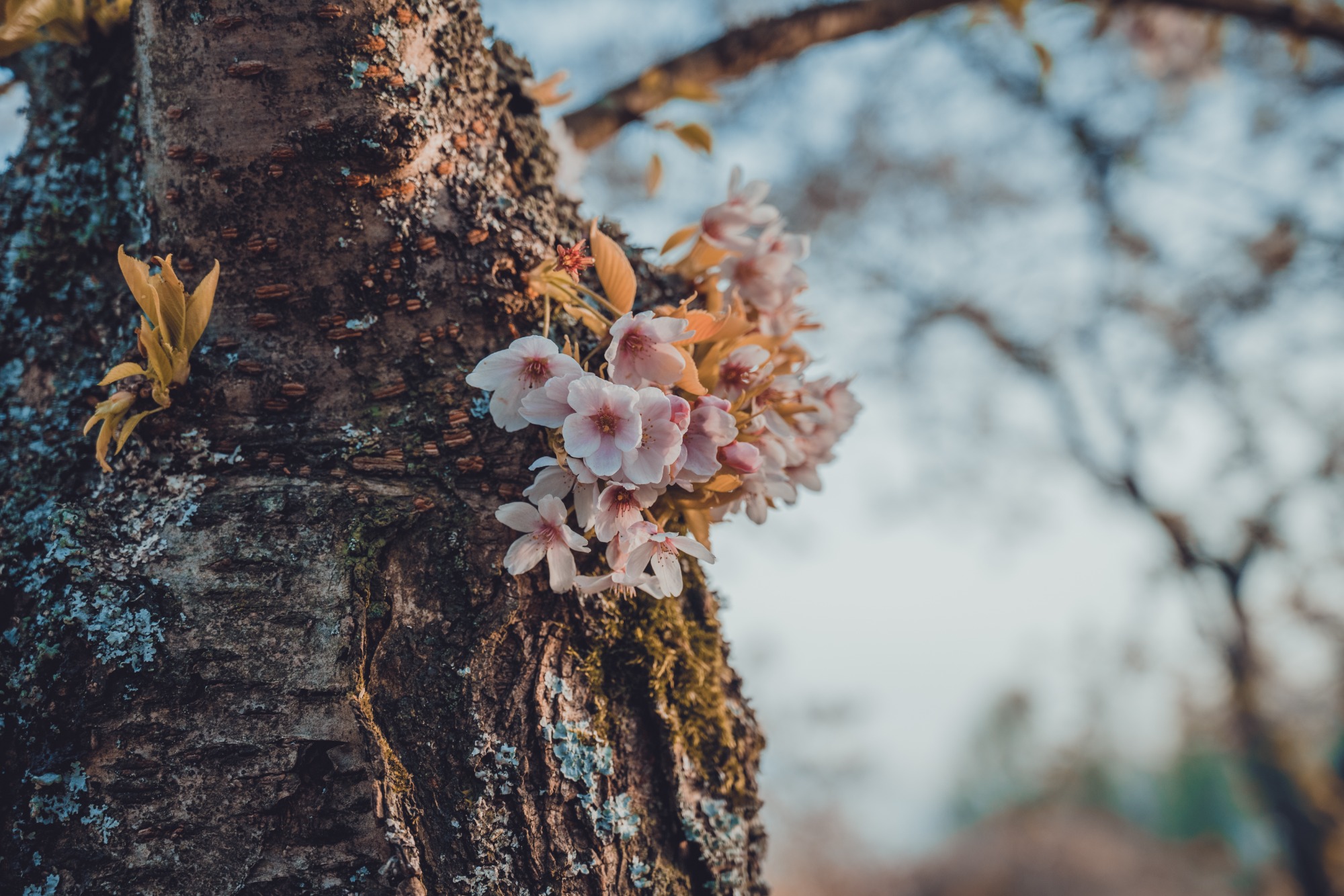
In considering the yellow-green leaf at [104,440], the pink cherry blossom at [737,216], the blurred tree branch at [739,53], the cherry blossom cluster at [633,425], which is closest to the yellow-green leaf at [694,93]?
the blurred tree branch at [739,53]

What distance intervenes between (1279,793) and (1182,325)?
162 inches

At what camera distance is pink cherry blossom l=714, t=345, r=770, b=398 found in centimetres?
99

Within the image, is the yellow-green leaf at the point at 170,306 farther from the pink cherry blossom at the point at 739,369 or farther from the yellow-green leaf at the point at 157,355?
the pink cherry blossom at the point at 739,369

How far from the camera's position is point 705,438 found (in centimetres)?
87

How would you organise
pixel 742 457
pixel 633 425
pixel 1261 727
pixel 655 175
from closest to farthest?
pixel 633 425
pixel 742 457
pixel 655 175
pixel 1261 727

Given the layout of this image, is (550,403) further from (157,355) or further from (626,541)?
(157,355)

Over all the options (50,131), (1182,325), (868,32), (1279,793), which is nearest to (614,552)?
(50,131)

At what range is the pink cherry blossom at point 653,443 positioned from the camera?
2.64 ft

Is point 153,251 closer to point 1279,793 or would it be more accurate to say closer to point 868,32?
point 868,32

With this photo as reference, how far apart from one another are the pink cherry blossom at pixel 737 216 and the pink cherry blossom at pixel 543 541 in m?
0.54

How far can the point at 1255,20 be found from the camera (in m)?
2.31

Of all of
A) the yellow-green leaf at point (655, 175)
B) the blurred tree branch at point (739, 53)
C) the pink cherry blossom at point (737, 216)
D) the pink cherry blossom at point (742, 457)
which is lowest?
the pink cherry blossom at point (742, 457)

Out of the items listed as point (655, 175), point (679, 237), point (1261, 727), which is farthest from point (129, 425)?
point (1261, 727)

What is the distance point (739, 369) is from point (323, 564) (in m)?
0.58
